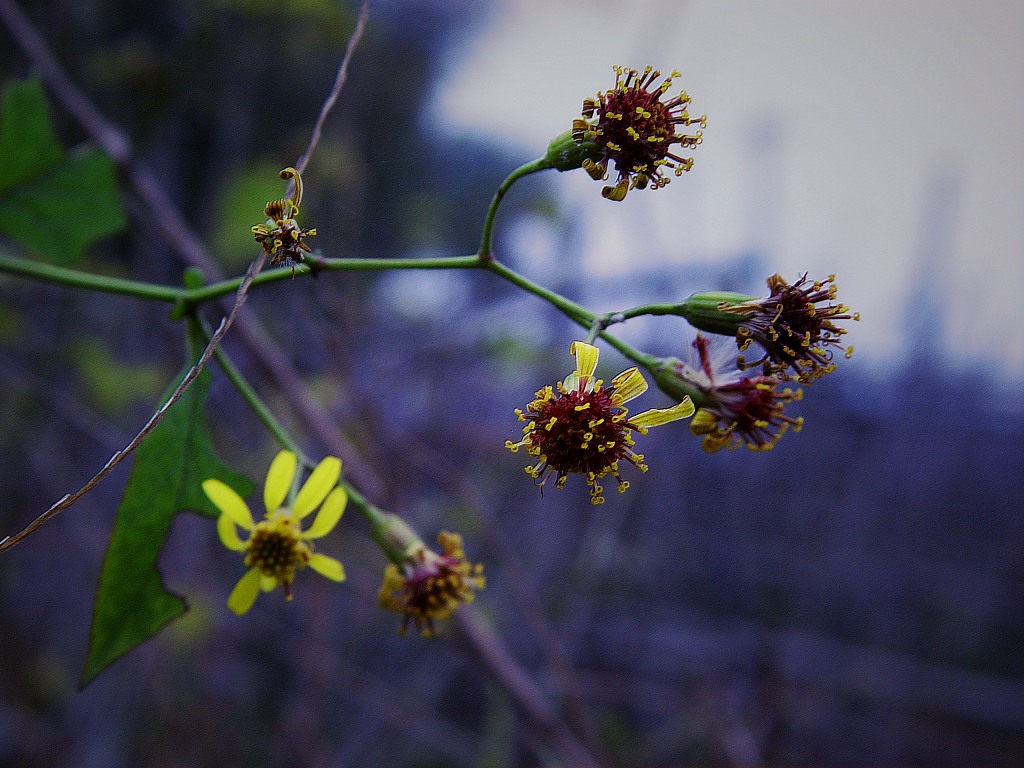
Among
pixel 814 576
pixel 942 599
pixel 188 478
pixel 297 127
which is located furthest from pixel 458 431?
pixel 942 599

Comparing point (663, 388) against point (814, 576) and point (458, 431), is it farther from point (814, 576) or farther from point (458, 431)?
point (814, 576)

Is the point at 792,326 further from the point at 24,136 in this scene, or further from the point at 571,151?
the point at 24,136

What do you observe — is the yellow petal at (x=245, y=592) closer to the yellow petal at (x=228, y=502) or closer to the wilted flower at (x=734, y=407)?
the yellow petal at (x=228, y=502)

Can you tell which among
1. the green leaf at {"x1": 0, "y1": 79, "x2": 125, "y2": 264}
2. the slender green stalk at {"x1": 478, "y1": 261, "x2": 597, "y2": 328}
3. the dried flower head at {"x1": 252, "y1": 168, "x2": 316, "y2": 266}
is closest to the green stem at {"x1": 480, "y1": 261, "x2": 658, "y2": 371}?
the slender green stalk at {"x1": 478, "y1": 261, "x2": 597, "y2": 328}

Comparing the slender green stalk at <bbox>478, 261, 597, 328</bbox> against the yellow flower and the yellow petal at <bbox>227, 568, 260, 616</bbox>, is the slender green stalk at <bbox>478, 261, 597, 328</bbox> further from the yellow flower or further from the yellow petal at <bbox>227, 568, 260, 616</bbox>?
the yellow petal at <bbox>227, 568, 260, 616</bbox>

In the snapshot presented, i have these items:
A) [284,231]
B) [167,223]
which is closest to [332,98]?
[284,231]

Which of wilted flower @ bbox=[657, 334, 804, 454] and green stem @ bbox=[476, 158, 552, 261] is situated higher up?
green stem @ bbox=[476, 158, 552, 261]
